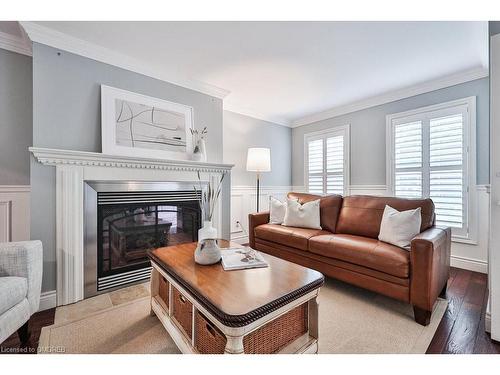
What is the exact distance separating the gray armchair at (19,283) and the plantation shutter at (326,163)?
377 centimetres

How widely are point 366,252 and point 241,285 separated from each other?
48.8 inches

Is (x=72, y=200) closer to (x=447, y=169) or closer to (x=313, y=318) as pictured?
(x=313, y=318)

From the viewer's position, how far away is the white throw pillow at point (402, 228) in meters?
1.93

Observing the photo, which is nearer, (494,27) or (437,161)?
(494,27)

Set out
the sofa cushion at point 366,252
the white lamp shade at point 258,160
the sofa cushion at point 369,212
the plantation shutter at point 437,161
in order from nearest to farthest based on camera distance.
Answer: the sofa cushion at point 366,252
the sofa cushion at point 369,212
the plantation shutter at point 437,161
the white lamp shade at point 258,160

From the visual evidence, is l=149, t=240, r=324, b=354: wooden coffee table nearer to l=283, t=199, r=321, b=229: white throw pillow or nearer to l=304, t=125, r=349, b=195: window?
l=283, t=199, r=321, b=229: white throw pillow

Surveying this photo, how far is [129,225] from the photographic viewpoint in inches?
91.6

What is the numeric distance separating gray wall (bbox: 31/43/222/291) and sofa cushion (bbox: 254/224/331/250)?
1.99 m

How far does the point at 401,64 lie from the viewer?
2.43m

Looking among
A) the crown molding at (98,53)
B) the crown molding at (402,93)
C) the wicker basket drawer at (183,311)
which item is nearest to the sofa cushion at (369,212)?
the crown molding at (402,93)

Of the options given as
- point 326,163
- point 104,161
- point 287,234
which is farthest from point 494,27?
point 104,161

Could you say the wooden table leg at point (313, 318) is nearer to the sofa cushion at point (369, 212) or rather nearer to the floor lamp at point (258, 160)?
the sofa cushion at point (369, 212)

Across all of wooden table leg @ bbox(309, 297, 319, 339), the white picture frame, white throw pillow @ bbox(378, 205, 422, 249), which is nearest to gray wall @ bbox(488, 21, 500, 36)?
white throw pillow @ bbox(378, 205, 422, 249)
